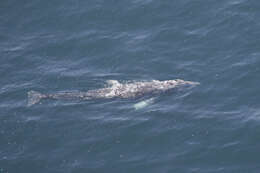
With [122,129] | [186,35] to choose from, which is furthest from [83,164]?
[186,35]

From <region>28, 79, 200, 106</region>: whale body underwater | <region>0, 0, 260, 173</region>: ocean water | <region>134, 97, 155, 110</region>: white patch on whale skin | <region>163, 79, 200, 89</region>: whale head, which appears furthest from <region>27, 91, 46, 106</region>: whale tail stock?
<region>163, 79, 200, 89</region>: whale head

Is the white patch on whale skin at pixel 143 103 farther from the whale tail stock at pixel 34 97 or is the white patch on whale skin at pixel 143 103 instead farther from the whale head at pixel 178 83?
the whale tail stock at pixel 34 97

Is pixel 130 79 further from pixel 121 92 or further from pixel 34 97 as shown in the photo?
pixel 34 97

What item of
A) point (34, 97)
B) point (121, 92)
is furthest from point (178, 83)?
point (34, 97)

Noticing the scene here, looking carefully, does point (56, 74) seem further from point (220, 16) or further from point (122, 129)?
point (220, 16)

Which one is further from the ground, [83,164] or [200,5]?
[200,5]

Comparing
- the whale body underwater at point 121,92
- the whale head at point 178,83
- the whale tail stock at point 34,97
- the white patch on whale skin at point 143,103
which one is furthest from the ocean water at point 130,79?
the whale head at point 178,83

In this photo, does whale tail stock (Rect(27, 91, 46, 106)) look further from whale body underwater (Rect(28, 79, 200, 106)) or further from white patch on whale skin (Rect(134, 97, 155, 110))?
white patch on whale skin (Rect(134, 97, 155, 110))
